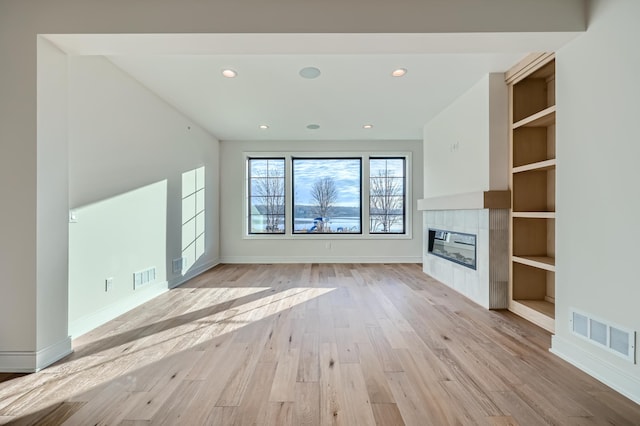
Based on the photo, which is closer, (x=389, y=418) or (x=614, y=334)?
(x=389, y=418)

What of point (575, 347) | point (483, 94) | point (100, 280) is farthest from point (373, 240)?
point (100, 280)

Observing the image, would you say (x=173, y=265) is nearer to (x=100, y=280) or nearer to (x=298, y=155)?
(x=100, y=280)

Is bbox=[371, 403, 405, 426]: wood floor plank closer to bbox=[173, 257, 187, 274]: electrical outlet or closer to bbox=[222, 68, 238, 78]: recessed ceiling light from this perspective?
bbox=[222, 68, 238, 78]: recessed ceiling light

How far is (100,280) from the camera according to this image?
2715mm

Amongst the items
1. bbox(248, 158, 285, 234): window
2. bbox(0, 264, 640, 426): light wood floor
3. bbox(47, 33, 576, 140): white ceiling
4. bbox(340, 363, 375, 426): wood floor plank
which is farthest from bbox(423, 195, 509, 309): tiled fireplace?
bbox(248, 158, 285, 234): window

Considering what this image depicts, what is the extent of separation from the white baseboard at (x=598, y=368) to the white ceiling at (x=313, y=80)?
6.90ft

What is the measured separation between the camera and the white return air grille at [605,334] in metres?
1.62

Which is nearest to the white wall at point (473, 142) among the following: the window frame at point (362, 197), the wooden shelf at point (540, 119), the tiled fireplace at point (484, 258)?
the wooden shelf at point (540, 119)

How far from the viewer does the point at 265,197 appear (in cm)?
623

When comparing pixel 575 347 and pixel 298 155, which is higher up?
pixel 298 155

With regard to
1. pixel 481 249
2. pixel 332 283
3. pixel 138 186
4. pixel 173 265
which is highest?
pixel 138 186

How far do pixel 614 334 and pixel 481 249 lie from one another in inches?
62.4

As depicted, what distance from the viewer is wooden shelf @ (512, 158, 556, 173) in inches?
98.6

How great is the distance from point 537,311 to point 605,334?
999mm
